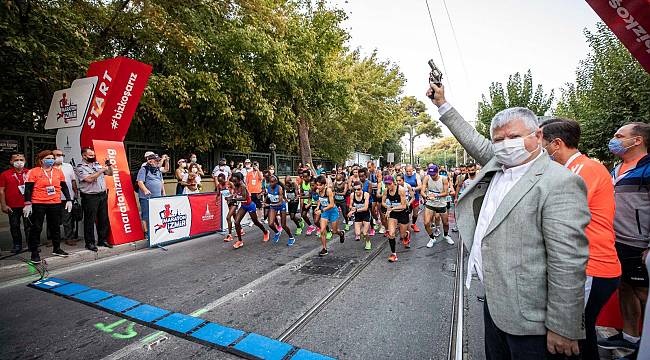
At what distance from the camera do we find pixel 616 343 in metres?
2.95

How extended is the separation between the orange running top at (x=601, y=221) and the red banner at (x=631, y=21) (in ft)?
3.80

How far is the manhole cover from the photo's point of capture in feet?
17.9

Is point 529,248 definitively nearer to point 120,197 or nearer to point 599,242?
point 599,242

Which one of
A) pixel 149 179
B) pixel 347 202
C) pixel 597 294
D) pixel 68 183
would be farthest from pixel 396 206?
Result: pixel 68 183

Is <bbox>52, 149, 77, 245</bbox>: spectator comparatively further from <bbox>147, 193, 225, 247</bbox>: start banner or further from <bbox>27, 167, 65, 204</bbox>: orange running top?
<bbox>147, 193, 225, 247</bbox>: start banner

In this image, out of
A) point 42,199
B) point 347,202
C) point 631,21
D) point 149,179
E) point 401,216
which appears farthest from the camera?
point 347,202

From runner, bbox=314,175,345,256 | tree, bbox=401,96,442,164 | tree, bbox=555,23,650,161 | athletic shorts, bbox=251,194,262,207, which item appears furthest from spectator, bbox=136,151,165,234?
tree, bbox=401,96,442,164

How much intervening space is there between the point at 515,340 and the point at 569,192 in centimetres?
82

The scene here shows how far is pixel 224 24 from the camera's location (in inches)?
453

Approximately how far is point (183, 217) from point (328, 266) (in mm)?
4611

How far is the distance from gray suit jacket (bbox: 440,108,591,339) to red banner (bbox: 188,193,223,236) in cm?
827

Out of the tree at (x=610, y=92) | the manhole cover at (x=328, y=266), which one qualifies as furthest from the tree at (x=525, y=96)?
the manhole cover at (x=328, y=266)

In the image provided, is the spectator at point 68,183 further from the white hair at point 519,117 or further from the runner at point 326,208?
the white hair at point 519,117

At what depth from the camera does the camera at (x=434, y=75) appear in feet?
7.23
